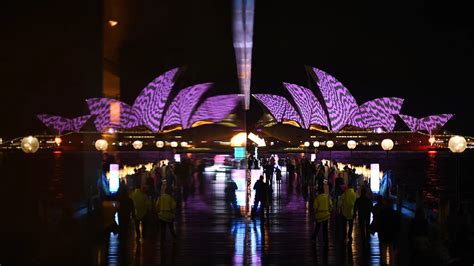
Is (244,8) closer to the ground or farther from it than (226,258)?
farther from it

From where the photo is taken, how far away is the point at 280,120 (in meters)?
57.7

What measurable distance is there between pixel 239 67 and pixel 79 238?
3686 mm

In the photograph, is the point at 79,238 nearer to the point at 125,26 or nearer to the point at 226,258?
the point at 226,258

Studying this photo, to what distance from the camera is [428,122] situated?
8112cm

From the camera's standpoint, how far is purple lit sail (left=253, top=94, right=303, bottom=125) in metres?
52.1

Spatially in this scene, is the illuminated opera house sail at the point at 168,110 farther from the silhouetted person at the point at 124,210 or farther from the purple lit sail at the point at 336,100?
the silhouetted person at the point at 124,210

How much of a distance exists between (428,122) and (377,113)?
A: 54.5ft

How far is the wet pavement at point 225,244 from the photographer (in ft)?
27.9

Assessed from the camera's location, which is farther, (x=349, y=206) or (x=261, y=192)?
(x=261, y=192)

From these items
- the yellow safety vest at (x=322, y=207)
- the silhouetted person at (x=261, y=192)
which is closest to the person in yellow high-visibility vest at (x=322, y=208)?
the yellow safety vest at (x=322, y=207)

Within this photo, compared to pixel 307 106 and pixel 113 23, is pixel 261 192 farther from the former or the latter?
pixel 307 106

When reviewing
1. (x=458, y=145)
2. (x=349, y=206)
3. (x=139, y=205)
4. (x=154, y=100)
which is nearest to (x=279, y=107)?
(x=154, y=100)

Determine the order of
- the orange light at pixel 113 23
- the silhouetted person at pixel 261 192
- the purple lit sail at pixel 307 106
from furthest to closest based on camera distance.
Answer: the purple lit sail at pixel 307 106 < the silhouetted person at pixel 261 192 < the orange light at pixel 113 23

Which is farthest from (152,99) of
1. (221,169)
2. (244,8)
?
(244,8)
